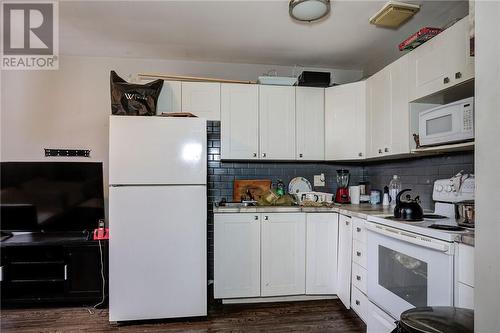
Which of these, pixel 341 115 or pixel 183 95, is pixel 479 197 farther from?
pixel 183 95

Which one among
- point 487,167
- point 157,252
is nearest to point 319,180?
point 157,252

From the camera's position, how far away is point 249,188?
11.0 feet

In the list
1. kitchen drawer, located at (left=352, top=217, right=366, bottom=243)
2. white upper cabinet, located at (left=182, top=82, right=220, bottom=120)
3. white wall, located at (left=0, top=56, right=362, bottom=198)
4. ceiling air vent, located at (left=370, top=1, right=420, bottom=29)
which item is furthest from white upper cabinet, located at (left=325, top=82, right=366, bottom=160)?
white wall, located at (left=0, top=56, right=362, bottom=198)

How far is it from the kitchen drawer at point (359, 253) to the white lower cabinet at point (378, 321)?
1.05 feet

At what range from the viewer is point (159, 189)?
2420 millimetres

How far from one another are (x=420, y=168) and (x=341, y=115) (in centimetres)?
92

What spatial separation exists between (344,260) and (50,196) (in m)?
2.88

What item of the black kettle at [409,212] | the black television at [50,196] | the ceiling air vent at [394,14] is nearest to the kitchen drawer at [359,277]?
the black kettle at [409,212]

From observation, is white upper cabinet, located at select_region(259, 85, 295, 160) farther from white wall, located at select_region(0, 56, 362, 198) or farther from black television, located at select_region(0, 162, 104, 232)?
black television, located at select_region(0, 162, 104, 232)

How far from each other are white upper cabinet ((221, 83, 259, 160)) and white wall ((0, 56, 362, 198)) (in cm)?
103

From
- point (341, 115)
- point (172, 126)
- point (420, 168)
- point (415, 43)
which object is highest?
point (415, 43)

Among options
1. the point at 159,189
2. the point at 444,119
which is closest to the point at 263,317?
the point at 159,189

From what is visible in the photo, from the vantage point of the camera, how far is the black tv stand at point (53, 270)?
107 inches

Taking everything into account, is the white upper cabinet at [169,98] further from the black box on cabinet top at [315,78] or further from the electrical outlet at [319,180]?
the electrical outlet at [319,180]
